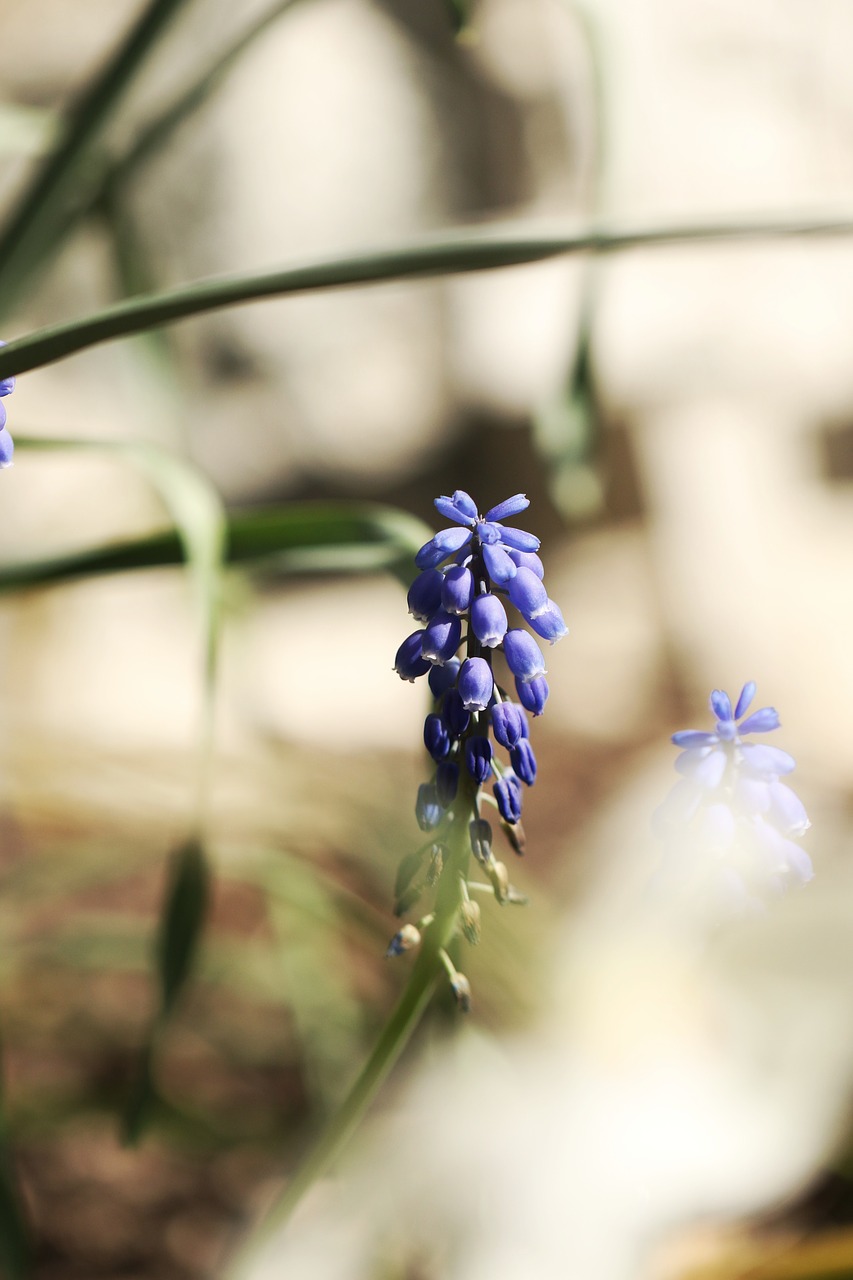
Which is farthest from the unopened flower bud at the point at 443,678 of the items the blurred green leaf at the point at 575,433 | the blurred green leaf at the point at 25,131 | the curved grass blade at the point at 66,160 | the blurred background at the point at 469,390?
the blurred background at the point at 469,390

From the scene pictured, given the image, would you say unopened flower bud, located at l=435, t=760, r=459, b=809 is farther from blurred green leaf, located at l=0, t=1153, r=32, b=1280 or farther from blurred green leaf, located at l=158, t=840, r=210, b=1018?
blurred green leaf, located at l=0, t=1153, r=32, b=1280

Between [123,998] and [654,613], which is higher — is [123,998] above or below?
below

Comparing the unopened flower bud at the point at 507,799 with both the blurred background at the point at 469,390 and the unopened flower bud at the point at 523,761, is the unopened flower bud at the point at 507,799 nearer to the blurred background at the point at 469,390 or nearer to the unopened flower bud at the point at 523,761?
the unopened flower bud at the point at 523,761

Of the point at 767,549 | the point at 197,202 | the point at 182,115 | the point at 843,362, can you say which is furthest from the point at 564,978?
the point at 197,202

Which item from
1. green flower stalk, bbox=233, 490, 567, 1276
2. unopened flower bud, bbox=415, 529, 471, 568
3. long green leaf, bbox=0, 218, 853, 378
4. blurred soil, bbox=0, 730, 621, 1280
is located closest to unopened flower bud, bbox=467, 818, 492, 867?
green flower stalk, bbox=233, 490, 567, 1276

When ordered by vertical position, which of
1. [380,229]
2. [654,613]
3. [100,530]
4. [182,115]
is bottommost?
[182,115]

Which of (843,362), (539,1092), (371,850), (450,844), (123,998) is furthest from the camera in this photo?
(843,362)

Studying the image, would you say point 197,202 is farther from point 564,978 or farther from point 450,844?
point 450,844
